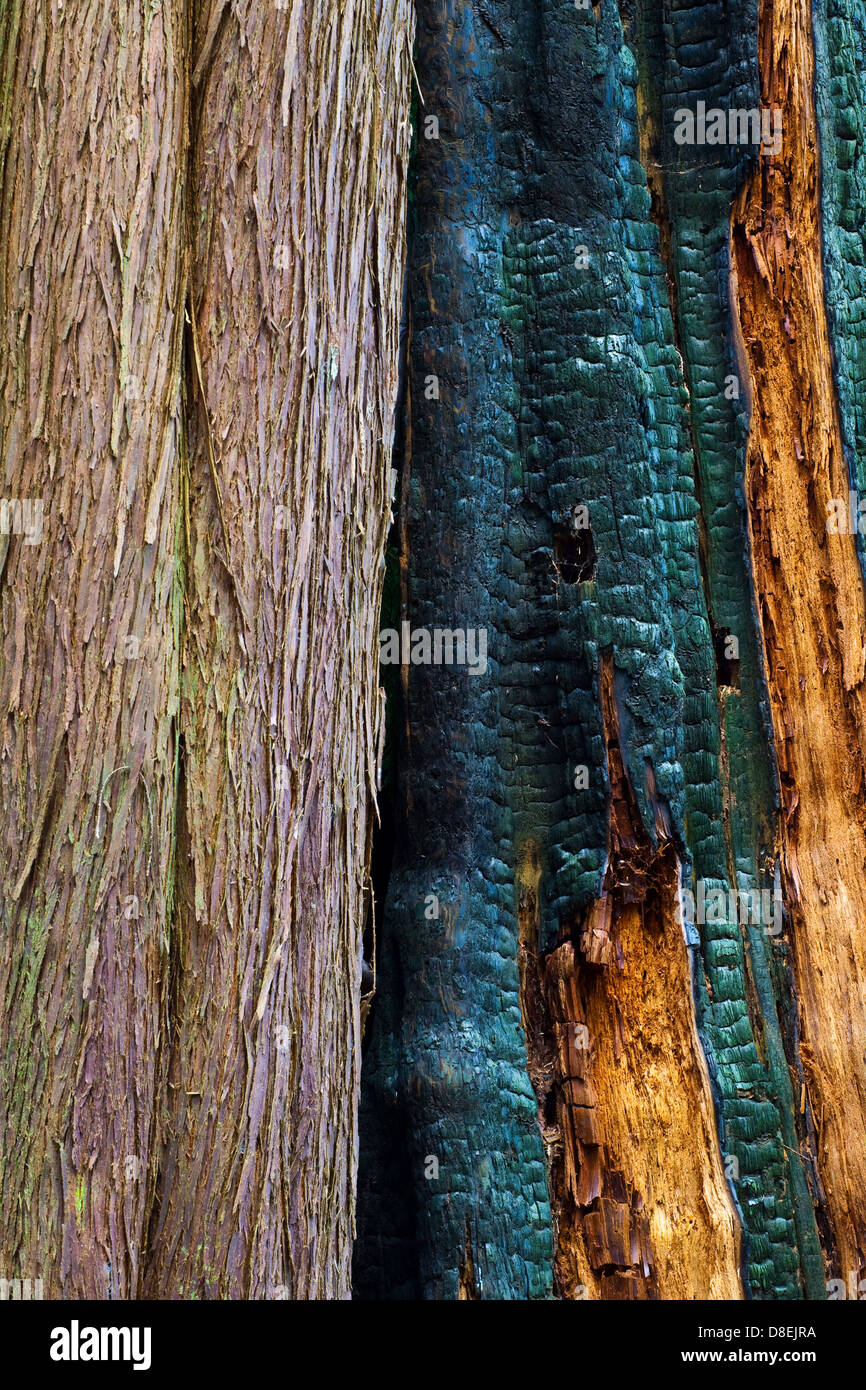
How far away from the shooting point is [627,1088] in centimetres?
180

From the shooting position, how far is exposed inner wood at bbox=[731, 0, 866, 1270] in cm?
192

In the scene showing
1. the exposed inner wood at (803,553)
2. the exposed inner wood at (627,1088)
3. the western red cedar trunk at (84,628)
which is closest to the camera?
the western red cedar trunk at (84,628)

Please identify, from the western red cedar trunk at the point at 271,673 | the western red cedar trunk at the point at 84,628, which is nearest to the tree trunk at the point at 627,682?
the western red cedar trunk at the point at 271,673

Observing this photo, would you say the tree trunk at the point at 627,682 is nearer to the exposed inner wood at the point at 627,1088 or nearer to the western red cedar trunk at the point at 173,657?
the exposed inner wood at the point at 627,1088

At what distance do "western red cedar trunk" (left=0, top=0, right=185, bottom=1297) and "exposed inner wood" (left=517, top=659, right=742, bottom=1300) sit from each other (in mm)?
631

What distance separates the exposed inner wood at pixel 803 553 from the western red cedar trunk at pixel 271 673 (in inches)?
28.2

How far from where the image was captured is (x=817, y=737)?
1.96 meters

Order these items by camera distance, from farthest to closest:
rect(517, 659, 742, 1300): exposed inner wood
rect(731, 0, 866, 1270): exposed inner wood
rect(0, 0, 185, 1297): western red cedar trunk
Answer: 1. rect(731, 0, 866, 1270): exposed inner wood
2. rect(517, 659, 742, 1300): exposed inner wood
3. rect(0, 0, 185, 1297): western red cedar trunk

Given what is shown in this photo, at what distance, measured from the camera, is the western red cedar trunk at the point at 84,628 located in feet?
4.83

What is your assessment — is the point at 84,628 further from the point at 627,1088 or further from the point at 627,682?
the point at 627,1088

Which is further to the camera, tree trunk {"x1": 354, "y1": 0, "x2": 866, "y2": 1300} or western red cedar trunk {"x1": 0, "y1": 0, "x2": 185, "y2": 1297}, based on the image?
tree trunk {"x1": 354, "y1": 0, "x2": 866, "y2": 1300}

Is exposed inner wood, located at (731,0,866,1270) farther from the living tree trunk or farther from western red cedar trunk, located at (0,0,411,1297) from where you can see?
western red cedar trunk, located at (0,0,411,1297)

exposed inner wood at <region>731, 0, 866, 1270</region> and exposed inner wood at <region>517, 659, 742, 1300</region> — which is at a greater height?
exposed inner wood at <region>731, 0, 866, 1270</region>

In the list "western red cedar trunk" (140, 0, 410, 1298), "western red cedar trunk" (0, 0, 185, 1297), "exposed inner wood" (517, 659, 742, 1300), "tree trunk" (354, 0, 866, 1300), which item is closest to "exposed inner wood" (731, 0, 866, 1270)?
"tree trunk" (354, 0, 866, 1300)
